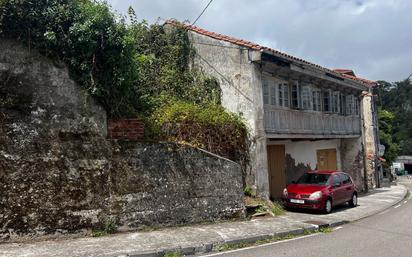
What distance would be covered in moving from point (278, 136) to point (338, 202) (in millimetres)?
3528

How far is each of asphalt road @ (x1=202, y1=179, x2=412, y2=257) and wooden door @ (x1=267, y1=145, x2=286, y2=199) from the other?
6.20m

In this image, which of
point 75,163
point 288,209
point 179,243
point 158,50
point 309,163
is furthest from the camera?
point 309,163

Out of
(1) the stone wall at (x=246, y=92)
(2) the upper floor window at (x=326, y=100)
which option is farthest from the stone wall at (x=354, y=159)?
(1) the stone wall at (x=246, y=92)

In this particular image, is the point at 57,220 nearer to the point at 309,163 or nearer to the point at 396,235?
the point at 396,235

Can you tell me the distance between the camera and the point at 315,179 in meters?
16.5

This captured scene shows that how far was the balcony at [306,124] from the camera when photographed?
16.5m

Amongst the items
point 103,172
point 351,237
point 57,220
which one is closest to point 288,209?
point 351,237

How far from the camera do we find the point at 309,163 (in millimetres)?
22000

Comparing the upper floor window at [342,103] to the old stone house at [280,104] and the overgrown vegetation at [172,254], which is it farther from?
the overgrown vegetation at [172,254]

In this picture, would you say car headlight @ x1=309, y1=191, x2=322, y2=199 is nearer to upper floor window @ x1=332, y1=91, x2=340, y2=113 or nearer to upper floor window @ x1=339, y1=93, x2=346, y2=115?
upper floor window @ x1=332, y1=91, x2=340, y2=113

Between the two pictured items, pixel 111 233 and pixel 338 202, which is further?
pixel 338 202

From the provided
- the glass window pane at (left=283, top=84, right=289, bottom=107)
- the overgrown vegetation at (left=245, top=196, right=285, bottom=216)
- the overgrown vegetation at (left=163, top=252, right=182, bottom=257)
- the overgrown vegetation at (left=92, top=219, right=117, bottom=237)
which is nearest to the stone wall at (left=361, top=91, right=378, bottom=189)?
the glass window pane at (left=283, top=84, right=289, bottom=107)

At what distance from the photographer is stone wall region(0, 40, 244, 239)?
361 inches

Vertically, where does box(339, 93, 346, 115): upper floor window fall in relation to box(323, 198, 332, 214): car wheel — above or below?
above
